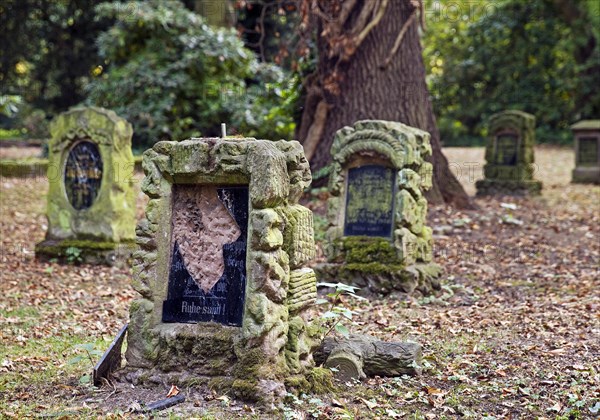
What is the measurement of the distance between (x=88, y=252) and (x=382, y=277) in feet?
13.5

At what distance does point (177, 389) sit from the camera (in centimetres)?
550

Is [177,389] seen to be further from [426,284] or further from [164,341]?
[426,284]

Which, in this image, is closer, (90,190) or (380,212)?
(380,212)

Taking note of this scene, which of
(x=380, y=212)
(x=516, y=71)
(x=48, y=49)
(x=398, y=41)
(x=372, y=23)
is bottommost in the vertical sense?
(x=380, y=212)

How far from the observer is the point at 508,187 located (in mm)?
16625

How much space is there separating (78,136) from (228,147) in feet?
19.9

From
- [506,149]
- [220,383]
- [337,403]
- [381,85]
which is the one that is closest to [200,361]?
[220,383]

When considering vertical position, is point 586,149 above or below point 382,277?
above

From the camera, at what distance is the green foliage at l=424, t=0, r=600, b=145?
91.1ft

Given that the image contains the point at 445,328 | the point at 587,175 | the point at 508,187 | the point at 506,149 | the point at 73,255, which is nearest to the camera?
the point at 445,328

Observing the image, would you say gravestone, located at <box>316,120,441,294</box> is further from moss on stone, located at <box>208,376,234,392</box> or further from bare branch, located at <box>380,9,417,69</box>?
moss on stone, located at <box>208,376,234,392</box>

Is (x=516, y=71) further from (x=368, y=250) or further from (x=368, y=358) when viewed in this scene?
(x=368, y=358)

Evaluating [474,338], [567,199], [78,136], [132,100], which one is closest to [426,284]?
[474,338]

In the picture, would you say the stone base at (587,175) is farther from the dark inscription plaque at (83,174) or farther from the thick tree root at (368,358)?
the thick tree root at (368,358)
